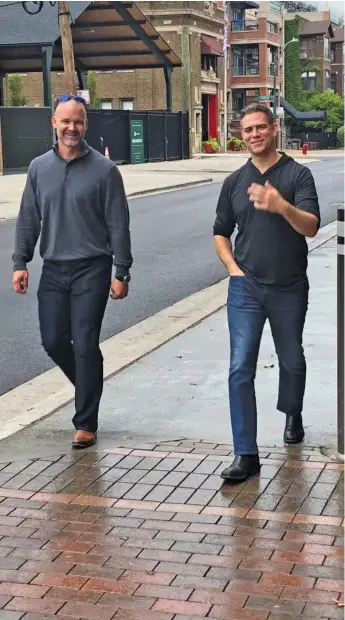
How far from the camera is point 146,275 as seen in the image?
13211 mm

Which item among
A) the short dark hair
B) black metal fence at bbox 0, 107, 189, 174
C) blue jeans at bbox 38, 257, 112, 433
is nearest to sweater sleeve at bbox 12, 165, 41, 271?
blue jeans at bbox 38, 257, 112, 433

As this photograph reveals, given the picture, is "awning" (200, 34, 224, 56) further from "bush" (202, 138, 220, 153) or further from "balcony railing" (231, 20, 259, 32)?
"balcony railing" (231, 20, 259, 32)

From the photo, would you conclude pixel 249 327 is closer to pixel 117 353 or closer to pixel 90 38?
pixel 117 353

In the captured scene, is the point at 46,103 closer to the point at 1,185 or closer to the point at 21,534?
the point at 1,185

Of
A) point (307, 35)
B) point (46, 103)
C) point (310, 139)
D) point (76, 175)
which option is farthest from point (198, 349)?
point (307, 35)

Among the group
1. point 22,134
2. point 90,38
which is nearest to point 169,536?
point 22,134

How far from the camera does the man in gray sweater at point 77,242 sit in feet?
18.4

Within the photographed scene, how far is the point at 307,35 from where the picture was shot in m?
97.8

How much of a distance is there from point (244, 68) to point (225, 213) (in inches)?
3074

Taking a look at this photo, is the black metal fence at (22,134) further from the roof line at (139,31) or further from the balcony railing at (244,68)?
the balcony railing at (244,68)

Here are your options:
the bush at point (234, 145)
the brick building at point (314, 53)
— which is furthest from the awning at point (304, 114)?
the bush at point (234, 145)

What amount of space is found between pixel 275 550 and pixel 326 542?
0.24 m

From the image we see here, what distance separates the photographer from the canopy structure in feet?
131

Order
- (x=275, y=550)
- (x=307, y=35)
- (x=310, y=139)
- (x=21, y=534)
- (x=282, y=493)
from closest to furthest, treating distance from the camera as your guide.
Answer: (x=275, y=550), (x=21, y=534), (x=282, y=493), (x=310, y=139), (x=307, y=35)
